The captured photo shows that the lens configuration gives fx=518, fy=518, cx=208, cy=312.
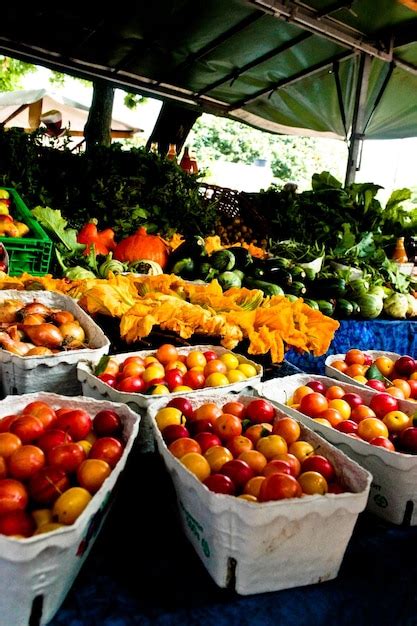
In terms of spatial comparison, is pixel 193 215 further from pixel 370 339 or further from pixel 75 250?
pixel 370 339

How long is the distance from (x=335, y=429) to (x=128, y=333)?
42.8 inches

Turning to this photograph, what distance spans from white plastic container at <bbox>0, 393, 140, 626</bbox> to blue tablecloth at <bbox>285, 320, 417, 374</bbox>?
2117mm

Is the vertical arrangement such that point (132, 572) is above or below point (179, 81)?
below

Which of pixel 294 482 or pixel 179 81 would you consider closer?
pixel 294 482

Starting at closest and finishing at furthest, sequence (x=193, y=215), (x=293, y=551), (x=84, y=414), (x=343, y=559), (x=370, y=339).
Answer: (x=293, y=551) → (x=343, y=559) → (x=84, y=414) → (x=370, y=339) → (x=193, y=215)

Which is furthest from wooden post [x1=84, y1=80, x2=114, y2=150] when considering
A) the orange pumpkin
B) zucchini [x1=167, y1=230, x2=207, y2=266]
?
zucchini [x1=167, y1=230, x2=207, y2=266]

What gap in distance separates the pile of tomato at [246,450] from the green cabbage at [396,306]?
2.51 meters

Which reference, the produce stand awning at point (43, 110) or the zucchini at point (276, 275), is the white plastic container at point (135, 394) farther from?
the produce stand awning at point (43, 110)

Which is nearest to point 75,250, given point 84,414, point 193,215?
point 193,215

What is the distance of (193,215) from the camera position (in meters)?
4.87

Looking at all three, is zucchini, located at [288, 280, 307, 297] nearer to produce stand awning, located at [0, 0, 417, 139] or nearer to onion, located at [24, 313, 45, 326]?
onion, located at [24, 313, 45, 326]

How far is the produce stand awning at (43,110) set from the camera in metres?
9.72

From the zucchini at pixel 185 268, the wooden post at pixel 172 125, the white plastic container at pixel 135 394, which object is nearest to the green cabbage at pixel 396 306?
the zucchini at pixel 185 268

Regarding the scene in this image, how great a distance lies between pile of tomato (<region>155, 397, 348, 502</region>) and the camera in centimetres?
121
